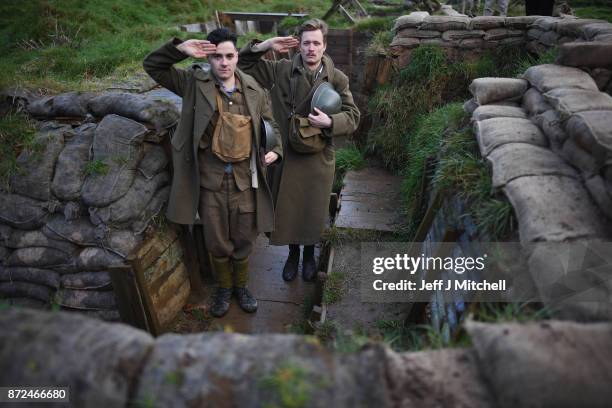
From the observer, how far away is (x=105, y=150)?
3688mm

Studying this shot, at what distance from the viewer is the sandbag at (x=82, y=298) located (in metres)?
3.61

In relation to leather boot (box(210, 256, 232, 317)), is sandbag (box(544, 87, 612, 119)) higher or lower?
higher

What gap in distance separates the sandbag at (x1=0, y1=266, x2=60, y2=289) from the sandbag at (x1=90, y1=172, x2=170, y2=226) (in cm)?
63

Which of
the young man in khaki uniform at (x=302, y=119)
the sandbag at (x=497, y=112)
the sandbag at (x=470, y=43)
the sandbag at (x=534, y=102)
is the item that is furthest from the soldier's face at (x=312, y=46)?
the sandbag at (x=470, y=43)

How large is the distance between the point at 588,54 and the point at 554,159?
1.64 metres

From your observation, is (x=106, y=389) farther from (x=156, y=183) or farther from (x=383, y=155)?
(x=383, y=155)

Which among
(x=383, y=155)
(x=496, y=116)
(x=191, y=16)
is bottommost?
(x=383, y=155)

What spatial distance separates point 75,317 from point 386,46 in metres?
6.18

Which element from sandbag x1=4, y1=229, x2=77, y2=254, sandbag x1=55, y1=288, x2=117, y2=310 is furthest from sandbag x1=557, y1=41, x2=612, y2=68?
sandbag x1=4, y1=229, x2=77, y2=254

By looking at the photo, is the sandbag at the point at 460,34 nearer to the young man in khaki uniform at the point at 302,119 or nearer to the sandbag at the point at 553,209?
the young man in khaki uniform at the point at 302,119

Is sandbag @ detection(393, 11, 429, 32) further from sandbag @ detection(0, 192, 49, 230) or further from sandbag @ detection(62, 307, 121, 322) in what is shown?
sandbag @ detection(62, 307, 121, 322)

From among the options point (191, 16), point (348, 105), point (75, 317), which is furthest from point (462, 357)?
point (191, 16)

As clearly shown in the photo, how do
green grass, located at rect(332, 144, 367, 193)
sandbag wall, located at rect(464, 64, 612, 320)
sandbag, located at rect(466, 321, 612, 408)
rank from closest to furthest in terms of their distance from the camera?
sandbag, located at rect(466, 321, 612, 408) < sandbag wall, located at rect(464, 64, 612, 320) < green grass, located at rect(332, 144, 367, 193)

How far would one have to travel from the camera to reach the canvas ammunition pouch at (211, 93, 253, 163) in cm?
347
